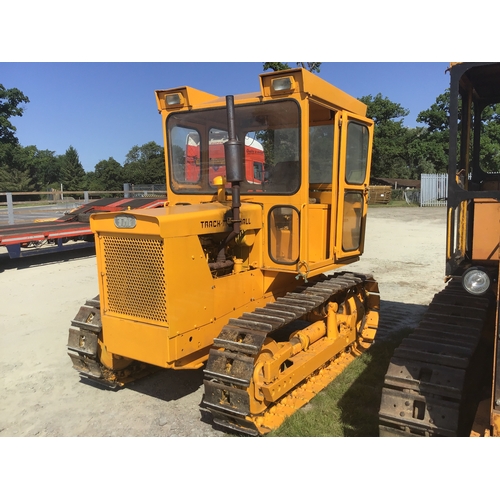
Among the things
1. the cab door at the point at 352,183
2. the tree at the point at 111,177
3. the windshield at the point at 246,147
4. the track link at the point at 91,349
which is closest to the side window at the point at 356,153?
the cab door at the point at 352,183

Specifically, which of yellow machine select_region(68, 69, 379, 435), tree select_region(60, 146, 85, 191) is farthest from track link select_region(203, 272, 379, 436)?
tree select_region(60, 146, 85, 191)

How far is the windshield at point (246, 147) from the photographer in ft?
14.3

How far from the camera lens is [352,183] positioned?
521 cm

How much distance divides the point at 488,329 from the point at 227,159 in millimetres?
2978

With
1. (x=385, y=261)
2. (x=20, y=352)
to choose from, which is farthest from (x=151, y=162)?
(x=20, y=352)

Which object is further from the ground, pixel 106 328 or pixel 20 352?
pixel 106 328

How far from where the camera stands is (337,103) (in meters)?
4.70

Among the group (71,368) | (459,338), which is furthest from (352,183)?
(71,368)

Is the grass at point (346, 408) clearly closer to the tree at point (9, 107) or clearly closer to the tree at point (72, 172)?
the tree at point (9, 107)

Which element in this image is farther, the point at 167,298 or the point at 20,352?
the point at 20,352

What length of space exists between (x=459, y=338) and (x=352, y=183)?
2308 mm

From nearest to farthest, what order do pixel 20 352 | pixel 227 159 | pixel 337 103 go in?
1. pixel 227 159
2. pixel 337 103
3. pixel 20 352

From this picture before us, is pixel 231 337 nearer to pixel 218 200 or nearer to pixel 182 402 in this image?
pixel 182 402

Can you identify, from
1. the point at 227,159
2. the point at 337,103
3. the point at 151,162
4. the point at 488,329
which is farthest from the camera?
the point at 151,162
